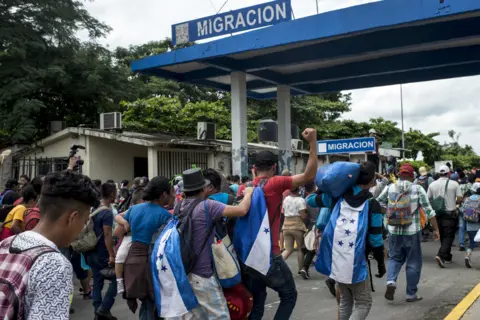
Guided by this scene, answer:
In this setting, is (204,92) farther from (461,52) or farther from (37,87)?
(461,52)

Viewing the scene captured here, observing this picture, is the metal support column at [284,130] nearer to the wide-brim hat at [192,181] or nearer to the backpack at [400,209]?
the backpack at [400,209]

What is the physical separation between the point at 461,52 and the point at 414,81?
2783 mm

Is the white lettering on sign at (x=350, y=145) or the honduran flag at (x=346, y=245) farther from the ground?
the white lettering on sign at (x=350, y=145)

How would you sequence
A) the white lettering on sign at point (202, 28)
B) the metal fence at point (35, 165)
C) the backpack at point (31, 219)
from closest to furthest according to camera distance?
the backpack at point (31, 219)
the white lettering on sign at point (202, 28)
the metal fence at point (35, 165)

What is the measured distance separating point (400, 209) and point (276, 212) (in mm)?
3068

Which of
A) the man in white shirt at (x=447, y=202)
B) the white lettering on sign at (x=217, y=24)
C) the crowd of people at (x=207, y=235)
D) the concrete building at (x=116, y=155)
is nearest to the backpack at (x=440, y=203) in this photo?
the man in white shirt at (x=447, y=202)

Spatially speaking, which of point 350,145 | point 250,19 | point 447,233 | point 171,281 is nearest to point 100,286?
point 171,281

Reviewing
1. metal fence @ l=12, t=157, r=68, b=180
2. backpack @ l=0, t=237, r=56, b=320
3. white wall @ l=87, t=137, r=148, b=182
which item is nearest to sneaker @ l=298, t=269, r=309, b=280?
backpack @ l=0, t=237, r=56, b=320

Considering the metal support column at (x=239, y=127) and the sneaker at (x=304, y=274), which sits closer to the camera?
the sneaker at (x=304, y=274)

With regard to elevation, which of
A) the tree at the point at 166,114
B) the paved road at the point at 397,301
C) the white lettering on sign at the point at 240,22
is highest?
the white lettering on sign at the point at 240,22

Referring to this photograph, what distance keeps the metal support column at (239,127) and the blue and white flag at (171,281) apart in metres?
11.0

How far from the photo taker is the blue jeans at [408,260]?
663 centimetres

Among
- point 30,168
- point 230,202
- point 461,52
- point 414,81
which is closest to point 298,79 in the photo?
point 414,81

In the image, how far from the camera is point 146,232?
4.61m
